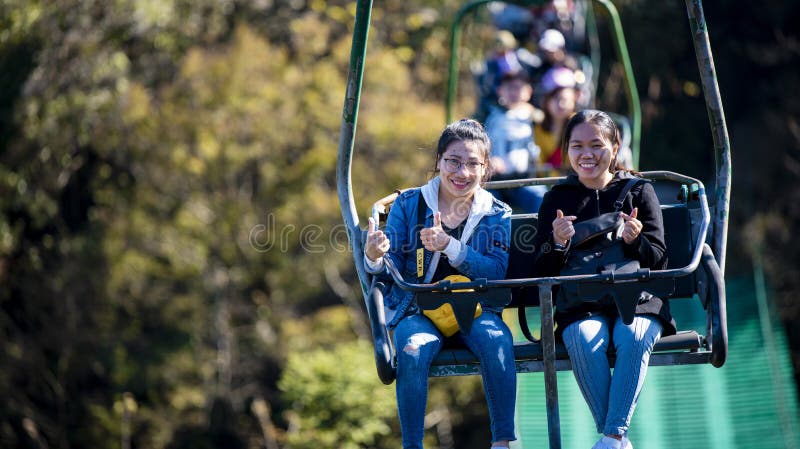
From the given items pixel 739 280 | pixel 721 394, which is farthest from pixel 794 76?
pixel 721 394

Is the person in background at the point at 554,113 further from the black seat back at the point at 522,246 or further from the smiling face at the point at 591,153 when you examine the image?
the smiling face at the point at 591,153

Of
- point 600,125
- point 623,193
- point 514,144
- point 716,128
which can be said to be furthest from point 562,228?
point 514,144

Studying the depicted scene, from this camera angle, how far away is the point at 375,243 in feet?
12.1

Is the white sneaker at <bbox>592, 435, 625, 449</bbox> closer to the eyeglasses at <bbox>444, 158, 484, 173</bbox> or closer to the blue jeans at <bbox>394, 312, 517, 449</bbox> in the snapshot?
the blue jeans at <bbox>394, 312, 517, 449</bbox>

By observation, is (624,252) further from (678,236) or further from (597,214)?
(678,236)

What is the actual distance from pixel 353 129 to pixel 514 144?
252cm

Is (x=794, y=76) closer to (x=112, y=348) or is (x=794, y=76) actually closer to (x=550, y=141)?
(x=550, y=141)

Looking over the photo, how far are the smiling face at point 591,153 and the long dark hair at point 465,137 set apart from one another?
290 mm

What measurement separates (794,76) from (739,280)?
376 centimetres

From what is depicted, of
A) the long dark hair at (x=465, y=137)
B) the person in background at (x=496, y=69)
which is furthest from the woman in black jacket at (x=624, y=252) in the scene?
the person in background at (x=496, y=69)

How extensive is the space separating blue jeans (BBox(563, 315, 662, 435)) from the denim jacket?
359 millimetres

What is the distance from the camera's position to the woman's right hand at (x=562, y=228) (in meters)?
3.60

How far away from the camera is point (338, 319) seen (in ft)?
35.8

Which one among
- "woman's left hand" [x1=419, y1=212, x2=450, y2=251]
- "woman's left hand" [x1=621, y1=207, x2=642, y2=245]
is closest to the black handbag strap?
"woman's left hand" [x1=621, y1=207, x2=642, y2=245]
